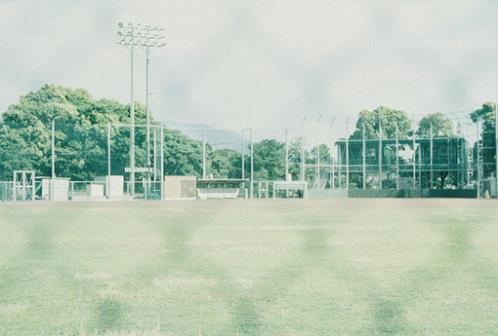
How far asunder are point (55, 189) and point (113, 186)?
7.54 ft

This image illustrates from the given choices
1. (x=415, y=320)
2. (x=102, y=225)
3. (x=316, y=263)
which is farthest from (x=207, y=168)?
(x=415, y=320)

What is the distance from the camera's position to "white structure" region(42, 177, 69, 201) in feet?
87.7

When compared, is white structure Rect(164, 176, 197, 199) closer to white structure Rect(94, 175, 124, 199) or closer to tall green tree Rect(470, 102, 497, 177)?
white structure Rect(94, 175, 124, 199)

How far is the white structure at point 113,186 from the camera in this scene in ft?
92.2

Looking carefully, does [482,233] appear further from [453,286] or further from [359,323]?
[359,323]

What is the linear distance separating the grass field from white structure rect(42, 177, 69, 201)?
61.6 feet

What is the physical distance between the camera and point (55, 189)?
26.9 metres

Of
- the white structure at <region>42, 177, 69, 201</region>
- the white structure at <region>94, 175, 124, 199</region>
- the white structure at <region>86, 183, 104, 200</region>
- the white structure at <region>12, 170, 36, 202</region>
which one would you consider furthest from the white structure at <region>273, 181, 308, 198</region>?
the white structure at <region>12, 170, 36, 202</region>

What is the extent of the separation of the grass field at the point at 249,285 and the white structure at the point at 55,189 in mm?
18784

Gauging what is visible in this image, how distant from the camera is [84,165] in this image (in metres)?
31.3

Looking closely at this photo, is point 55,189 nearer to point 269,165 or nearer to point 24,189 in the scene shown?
point 24,189

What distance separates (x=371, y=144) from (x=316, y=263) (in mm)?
31081

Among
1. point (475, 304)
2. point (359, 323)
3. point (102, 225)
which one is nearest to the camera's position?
point (359, 323)

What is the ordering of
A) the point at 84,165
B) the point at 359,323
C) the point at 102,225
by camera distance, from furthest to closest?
the point at 84,165 → the point at 102,225 → the point at 359,323
